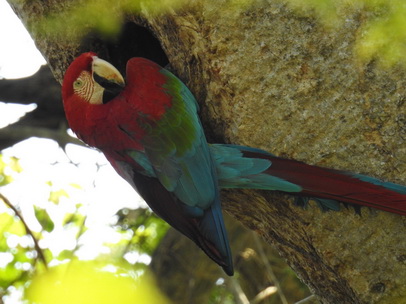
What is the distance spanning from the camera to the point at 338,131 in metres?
1.40

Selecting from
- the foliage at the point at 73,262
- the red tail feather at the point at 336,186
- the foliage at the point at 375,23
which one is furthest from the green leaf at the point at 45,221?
the foliage at the point at 375,23

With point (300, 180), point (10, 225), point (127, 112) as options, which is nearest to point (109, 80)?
point (127, 112)

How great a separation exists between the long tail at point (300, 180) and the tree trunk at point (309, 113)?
6 cm

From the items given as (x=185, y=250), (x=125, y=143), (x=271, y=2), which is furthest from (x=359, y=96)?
(x=185, y=250)

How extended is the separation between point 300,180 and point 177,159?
28 cm

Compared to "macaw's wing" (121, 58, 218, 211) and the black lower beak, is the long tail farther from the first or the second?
the black lower beak

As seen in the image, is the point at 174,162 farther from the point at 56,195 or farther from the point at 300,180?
the point at 56,195

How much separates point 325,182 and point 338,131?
0.14 m

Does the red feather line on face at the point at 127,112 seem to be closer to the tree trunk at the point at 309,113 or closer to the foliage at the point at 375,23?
the tree trunk at the point at 309,113

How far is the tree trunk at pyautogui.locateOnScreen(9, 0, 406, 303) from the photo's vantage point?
136cm

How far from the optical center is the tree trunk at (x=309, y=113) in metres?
1.36

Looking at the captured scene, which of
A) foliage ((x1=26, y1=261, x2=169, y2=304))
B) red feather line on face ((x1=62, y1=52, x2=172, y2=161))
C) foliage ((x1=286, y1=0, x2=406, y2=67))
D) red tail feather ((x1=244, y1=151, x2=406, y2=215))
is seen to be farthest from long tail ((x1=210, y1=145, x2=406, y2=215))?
foliage ((x1=26, y1=261, x2=169, y2=304))

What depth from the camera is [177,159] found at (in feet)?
4.70

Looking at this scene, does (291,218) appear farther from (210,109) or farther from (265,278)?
(265,278)
